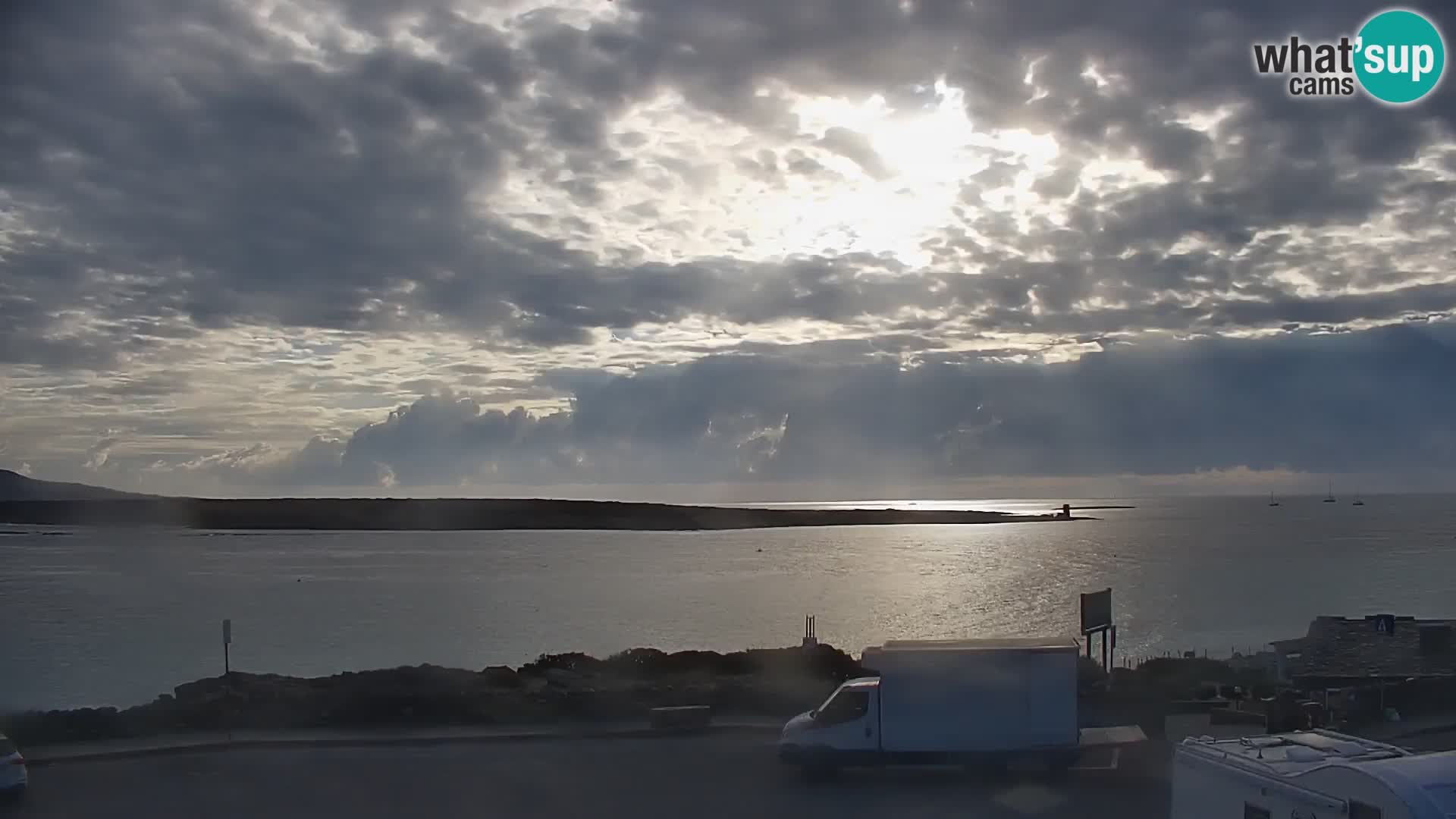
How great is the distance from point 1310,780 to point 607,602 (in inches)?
3433

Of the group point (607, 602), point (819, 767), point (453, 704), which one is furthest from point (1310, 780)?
point (607, 602)

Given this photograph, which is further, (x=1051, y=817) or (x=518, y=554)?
(x=518, y=554)

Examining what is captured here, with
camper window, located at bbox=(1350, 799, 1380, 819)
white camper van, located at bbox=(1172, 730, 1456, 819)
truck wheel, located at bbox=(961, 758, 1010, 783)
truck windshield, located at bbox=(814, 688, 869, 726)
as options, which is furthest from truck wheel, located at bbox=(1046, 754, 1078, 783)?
camper window, located at bbox=(1350, 799, 1380, 819)

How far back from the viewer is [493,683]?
36.2 m

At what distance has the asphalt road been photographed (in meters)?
16.7

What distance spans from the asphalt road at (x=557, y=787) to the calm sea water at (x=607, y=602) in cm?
3117

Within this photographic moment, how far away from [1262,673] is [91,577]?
139m

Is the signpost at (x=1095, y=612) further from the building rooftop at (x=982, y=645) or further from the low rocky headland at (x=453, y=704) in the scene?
the building rooftop at (x=982, y=645)

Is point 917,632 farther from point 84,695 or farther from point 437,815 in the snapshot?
point 437,815

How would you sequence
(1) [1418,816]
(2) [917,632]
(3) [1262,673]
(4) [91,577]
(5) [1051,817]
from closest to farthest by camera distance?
(1) [1418,816] → (5) [1051,817] → (3) [1262,673] → (2) [917,632] → (4) [91,577]

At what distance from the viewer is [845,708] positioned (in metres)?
18.5

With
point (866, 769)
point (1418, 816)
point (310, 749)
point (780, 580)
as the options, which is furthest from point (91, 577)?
point (1418, 816)

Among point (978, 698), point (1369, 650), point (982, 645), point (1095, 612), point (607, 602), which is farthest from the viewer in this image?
point (607, 602)

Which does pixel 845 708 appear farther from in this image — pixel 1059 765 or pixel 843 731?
pixel 1059 765
